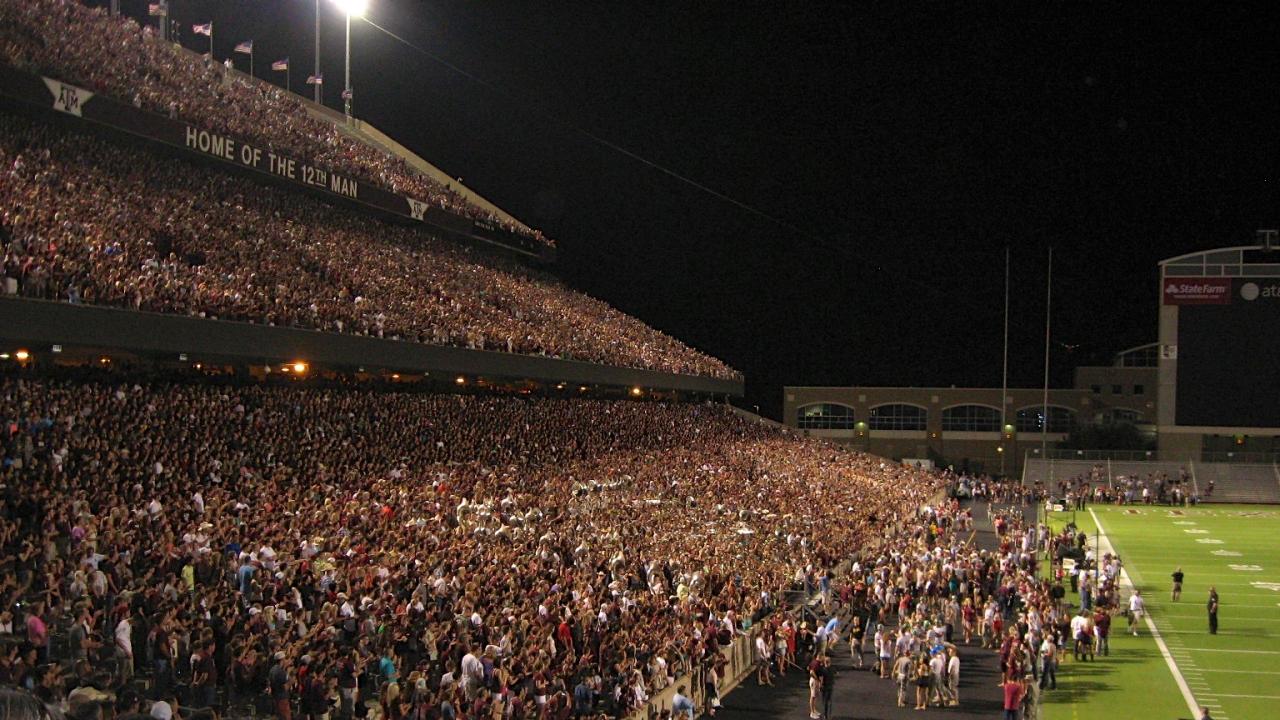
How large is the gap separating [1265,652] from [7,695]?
23902 millimetres

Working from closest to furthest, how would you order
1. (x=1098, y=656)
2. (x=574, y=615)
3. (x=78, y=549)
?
1. (x=78, y=549)
2. (x=574, y=615)
3. (x=1098, y=656)

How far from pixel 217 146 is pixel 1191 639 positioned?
26.9 m

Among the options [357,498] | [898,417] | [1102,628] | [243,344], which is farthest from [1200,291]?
[357,498]

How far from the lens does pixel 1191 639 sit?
24406 mm

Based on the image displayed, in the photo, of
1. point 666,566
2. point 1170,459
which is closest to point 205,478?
point 666,566

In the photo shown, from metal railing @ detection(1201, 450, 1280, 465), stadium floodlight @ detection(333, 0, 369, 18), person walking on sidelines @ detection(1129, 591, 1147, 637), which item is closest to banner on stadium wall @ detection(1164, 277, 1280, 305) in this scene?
metal railing @ detection(1201, 450, 1280, 465)

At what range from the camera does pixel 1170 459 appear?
57719 mm

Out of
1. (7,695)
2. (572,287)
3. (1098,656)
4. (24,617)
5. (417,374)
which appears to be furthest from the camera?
(572,287)

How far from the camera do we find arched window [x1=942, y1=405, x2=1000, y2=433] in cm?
6788

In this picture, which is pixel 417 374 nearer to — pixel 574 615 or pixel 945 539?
pixel 945 539

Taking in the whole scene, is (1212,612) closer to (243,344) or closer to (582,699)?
(582,699)

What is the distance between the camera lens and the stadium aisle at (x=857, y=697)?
58.0 feet

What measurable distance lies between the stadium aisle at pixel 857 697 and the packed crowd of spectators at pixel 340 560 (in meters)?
1.06

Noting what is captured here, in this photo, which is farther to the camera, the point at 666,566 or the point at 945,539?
the point at 945,539
